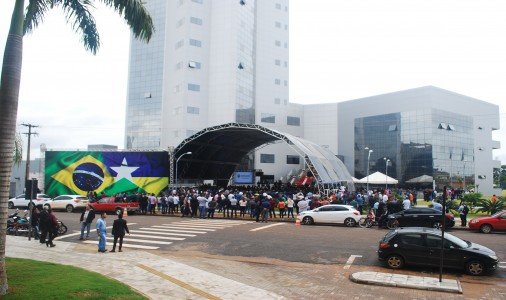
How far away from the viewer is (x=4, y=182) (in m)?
8.32

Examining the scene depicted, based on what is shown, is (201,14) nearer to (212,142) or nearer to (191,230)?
(212,142)

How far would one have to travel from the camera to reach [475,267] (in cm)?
1236

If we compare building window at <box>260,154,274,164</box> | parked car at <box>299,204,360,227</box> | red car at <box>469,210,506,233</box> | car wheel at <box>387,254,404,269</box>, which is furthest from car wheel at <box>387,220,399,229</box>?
building window at <box>260,154,274,164</box>

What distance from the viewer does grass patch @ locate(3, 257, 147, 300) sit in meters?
8.23

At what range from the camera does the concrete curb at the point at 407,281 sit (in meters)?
10.6

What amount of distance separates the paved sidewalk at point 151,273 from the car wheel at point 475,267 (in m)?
6.81

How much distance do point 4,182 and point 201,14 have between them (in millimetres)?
63958

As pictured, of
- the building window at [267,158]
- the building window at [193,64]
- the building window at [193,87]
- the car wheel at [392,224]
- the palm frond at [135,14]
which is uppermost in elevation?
the building window at [193,64]

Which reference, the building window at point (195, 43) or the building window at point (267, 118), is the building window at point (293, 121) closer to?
the building window at point (267, 118)

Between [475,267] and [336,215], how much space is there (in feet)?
36.6

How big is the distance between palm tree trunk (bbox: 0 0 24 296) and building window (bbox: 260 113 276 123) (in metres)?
63.2

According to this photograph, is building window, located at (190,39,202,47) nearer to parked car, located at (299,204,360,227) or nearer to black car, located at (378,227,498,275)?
parked car, located at (299,204,360,227)

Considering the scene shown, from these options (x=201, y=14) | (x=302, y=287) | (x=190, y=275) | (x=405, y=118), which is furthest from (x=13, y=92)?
(x=405, y=118)

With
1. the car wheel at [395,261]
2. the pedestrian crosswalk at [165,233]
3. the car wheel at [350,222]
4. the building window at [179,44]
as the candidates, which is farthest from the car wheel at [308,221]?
the building window at [179,44]
